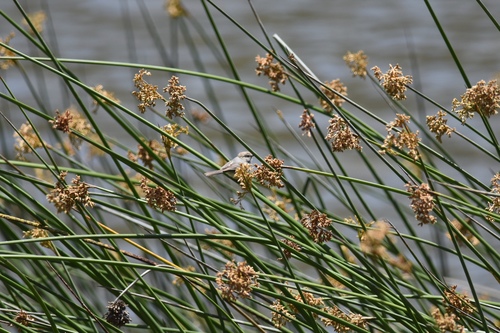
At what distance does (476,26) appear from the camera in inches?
250

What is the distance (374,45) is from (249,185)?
16.3 ft

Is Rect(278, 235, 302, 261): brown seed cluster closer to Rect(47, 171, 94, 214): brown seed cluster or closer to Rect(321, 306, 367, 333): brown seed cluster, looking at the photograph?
Rect(321, 306, 367, 333): brown seed cluster

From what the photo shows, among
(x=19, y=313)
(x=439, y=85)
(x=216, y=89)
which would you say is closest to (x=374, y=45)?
(x=439, y=85)

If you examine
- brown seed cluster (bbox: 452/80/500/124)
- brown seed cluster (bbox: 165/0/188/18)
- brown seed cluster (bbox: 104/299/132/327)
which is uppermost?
brown seed cluster (bbox: 165/0/188/18)

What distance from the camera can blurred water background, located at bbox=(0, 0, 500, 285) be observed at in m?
5.57

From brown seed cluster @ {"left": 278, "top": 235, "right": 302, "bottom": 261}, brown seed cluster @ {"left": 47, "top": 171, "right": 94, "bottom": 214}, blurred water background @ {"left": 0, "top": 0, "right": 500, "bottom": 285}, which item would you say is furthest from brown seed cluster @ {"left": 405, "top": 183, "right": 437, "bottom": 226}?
blurred water background @ {"left": 0, "top": 0, "right": 500, "bottom": 285}

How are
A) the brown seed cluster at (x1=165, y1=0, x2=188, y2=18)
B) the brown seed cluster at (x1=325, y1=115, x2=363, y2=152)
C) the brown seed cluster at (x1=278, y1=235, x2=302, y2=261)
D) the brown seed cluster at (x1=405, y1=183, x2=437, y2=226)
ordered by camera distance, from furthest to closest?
the brown seed cluster at (x1=165, y1=0, x2=188, y2=18)
the brown seed cluster at (x1=278, y1=235, x2=302, y2=261)
the brown seed cluster at (x1=325, y1=115, x2=363, y2=152)
the brown seed cluster at (x1=405, y1=183, x2=437, y2=226)

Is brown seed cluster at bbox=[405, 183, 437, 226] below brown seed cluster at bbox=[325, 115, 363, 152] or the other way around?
below

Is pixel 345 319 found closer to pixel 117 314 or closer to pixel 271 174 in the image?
pixel 271 174

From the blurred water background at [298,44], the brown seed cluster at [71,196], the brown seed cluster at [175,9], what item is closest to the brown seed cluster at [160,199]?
the brown seed cluster at [71,196]

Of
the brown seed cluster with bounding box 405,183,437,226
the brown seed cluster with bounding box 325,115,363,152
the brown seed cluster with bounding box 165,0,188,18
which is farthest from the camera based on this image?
the brown seed cluster with bounding box 165,0,188,18

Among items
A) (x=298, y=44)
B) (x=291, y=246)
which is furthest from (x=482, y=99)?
(x=298, y=44)

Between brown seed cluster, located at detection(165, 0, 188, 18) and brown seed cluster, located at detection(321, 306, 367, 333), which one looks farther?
brown seed cluster, located at detection(165, 0, 188, 18)

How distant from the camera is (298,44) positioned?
20.5ft
